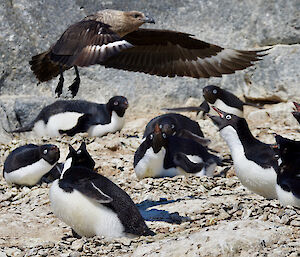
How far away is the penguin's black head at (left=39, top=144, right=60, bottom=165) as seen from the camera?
8.12m

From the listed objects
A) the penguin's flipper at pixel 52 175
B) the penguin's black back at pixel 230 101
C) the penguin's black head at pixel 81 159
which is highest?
the penguin's black back at pixel 230 101

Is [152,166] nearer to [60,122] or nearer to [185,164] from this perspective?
[185,164]

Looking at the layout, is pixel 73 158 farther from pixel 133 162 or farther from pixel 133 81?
pixel 133 81

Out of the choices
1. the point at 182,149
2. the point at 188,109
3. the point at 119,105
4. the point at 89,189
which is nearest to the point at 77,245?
the point at 89,189

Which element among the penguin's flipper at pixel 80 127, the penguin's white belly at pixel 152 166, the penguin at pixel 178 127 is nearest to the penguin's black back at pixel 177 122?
the penguin at pixel 178 127

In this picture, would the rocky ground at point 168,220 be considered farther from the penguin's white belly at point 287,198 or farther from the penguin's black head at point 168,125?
the penguin's black head at point 168,125

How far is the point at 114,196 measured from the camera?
17.7 feet

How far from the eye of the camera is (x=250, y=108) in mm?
11875

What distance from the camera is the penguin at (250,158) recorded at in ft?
20.2

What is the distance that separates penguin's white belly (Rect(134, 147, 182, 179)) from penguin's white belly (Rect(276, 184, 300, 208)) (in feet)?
8.51

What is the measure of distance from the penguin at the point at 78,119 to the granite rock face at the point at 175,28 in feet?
3.40

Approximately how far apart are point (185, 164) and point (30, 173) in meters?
1.74

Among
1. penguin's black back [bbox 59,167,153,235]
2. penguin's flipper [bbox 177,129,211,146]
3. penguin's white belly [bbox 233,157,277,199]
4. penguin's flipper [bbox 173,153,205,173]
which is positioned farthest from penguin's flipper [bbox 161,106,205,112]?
penguin's black back [bbox 59,167,153,235]

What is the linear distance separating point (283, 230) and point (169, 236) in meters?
A: 0.89
